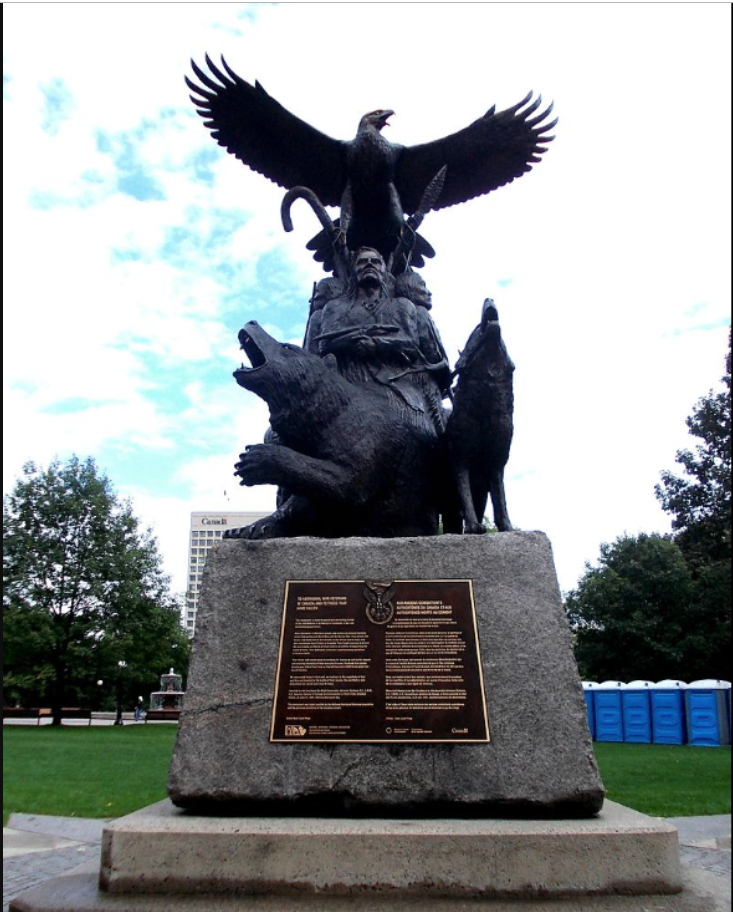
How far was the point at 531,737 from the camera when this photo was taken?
308 cm

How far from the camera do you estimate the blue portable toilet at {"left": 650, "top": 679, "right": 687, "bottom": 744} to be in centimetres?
1822

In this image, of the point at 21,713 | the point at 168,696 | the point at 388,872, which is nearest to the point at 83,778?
the point at 388,872

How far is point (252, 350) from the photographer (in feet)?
14.1

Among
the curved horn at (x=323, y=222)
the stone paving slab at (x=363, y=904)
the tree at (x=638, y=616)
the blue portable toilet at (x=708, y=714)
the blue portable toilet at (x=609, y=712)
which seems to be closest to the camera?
the stone paving slab at (x=363, y=904)

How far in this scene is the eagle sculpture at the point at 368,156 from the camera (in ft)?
20.4

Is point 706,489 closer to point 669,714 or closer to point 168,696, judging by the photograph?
point 669,714

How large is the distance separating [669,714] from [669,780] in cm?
876

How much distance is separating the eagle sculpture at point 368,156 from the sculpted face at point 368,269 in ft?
2.62

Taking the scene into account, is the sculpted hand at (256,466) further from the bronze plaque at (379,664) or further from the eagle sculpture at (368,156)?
the eagle sculpture at (368,156)

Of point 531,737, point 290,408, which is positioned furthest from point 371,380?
point 531,737

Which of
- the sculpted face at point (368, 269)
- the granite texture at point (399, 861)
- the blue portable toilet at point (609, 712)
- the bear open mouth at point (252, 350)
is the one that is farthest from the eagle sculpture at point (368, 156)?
the blue portable toilet at point (609, 712)

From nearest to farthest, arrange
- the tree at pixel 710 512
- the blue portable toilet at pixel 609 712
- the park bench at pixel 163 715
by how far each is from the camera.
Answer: the blue portable toilet at pixel 609 712 < the tree at pixel 710 512 < the park bench at pixel 163 715

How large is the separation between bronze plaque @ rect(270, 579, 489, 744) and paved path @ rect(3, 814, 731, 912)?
8.12 ft

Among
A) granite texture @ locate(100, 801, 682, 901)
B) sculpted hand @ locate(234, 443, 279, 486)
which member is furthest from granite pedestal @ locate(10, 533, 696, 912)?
sculpted hand @ locate(234, 443, 279, 486)
